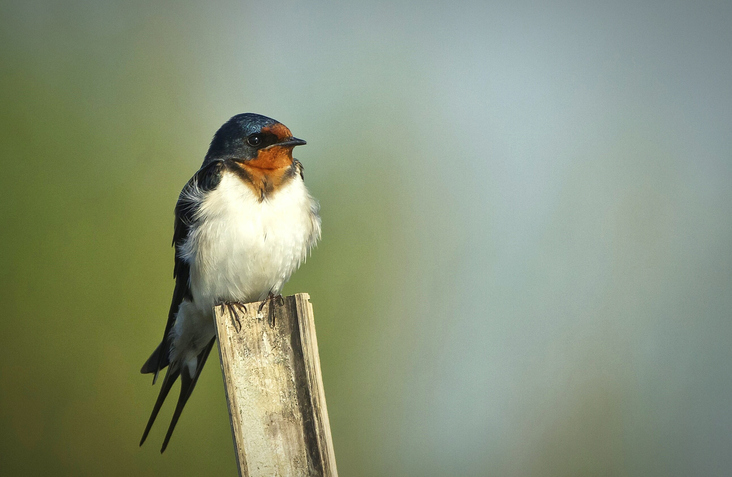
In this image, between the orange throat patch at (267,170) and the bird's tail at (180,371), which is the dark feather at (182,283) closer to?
the bird's tail at (180,371)

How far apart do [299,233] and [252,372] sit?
3.65 feet

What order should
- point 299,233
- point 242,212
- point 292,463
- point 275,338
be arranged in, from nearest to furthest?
point 292,463, point 275,338, point 242,212, point 299,233

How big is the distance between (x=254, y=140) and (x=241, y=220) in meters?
0.34

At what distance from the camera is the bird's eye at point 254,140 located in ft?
8.46

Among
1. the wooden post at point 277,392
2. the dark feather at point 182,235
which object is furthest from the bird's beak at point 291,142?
the wooden post at point 277,392

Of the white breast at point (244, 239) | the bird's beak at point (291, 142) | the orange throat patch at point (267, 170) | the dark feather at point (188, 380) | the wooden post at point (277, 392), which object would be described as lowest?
the dark feather at point (188, 380)

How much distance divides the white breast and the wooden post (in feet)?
2.84

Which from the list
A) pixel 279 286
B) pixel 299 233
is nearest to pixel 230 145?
pixel 299 233

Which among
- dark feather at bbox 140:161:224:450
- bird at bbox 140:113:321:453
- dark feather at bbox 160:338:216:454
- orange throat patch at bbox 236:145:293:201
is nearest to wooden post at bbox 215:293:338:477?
bird at bbox 140:113:321:453

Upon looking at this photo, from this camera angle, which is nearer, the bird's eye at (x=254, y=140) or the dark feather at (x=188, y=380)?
the bird's eye at (x=254, y=140)

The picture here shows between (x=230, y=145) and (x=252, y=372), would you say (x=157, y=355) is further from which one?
(x=252, y=372)

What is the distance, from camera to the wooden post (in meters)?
1.51

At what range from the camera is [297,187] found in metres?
2.64

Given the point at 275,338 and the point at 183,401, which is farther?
the point at 183,401
